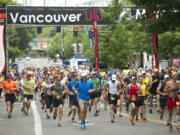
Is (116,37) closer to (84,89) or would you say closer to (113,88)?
(113,88)

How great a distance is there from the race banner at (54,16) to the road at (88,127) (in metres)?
21.3

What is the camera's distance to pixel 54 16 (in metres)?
41.6

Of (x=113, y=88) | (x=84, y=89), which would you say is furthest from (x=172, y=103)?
(x=113, y=88)

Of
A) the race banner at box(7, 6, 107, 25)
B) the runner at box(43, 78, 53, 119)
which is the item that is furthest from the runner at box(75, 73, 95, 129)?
the race banner at box(7, 6, 107, 25)

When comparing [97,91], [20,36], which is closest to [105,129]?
[97,91]

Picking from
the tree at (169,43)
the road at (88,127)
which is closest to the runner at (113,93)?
the road at (88,127)

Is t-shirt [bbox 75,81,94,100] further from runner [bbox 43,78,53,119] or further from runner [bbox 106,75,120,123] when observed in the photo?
runner [bbox 43,78,53,119]

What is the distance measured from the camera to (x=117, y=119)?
19.6 m

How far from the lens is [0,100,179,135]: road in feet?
49.7

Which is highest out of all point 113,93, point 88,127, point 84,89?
point 84,89

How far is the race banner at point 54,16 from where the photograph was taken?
135 ft

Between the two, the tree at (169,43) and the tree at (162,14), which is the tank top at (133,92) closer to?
the tree at (162,14)

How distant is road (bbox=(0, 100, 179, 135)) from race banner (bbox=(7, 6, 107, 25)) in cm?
2126

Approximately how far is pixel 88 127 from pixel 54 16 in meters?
25.7
